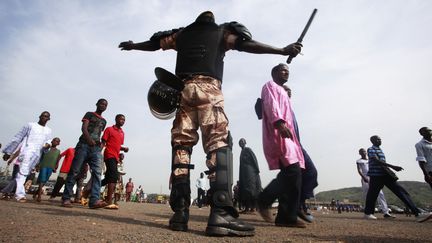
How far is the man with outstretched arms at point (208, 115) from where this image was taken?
246cm

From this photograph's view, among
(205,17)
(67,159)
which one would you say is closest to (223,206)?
(205,17)

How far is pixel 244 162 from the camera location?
Result: 6926 mm

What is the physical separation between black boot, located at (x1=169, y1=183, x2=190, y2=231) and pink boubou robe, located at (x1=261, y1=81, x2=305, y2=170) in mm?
1560

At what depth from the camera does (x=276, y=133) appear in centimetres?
386

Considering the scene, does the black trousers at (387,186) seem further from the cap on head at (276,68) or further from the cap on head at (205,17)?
the cap on head at (205,17)

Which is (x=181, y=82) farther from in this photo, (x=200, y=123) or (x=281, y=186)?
(x=281, y=186)

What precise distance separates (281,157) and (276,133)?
1.11 ft

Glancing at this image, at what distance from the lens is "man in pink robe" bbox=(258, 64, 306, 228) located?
358 centimetres

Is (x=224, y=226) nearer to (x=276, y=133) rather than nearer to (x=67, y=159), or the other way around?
(x=276, y=133)

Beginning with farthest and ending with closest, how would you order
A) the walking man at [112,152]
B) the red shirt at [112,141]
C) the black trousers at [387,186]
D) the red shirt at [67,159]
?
the red shirt at [67,159] → the black trousers at [387,186] → the red shirt at [112,141] → the walking man at [112,152]

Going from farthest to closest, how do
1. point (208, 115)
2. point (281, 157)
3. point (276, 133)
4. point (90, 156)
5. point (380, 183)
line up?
point (380, 183) < point (90, 156) < point (276, 133) < point (281, 157) < point (208, 115)

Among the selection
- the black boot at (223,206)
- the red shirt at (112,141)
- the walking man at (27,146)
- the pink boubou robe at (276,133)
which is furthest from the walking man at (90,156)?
the black boot at (223,206)

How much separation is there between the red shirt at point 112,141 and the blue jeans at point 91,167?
0.18m

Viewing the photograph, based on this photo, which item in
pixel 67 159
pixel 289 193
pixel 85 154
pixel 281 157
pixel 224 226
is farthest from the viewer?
pixel 67 159
